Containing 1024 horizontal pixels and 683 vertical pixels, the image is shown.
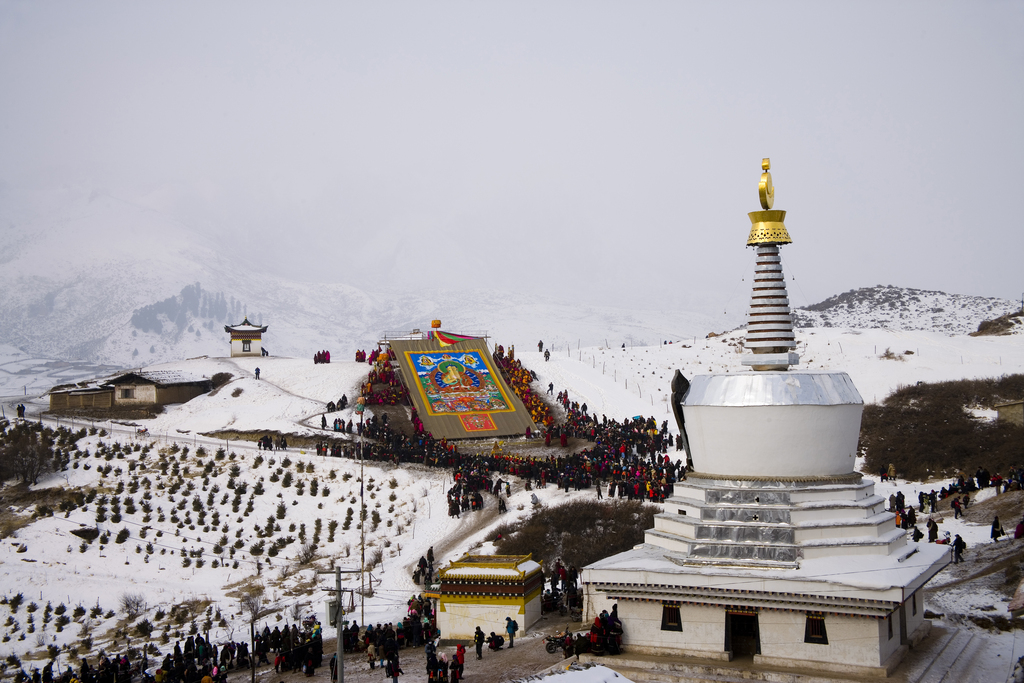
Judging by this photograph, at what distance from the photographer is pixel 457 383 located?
140 feet

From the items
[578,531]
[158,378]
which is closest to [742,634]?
[578,531]

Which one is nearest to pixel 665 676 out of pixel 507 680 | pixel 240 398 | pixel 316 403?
pixel 507 680

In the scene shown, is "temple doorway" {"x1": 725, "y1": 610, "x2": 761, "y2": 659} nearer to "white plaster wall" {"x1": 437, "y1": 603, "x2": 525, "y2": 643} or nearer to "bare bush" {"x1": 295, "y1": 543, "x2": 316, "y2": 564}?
"white plaster wall" {"x1": 437, "y1": 603, "x2": 525, "y2": 643}

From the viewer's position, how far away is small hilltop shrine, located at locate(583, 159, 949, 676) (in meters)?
14.8

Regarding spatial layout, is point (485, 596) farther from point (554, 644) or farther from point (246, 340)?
point (246, 340)

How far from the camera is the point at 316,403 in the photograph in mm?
40875

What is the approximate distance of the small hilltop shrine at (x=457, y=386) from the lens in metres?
39.1

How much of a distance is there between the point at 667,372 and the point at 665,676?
33.6 meters

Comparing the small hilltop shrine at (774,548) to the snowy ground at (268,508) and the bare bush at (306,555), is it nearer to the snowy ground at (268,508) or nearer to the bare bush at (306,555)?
the snowy ground at (268,508)

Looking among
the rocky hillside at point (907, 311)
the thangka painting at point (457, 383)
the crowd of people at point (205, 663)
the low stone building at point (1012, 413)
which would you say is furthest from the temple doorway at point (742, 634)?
the rocky hillside at point (907, 311)

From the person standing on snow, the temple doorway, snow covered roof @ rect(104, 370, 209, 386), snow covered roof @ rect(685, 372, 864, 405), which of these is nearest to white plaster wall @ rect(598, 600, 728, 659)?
the temple doorway

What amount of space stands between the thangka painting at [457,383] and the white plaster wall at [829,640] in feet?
83.8

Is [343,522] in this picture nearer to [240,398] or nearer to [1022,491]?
[240,398]

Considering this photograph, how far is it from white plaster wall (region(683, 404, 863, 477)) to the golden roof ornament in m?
3.38
